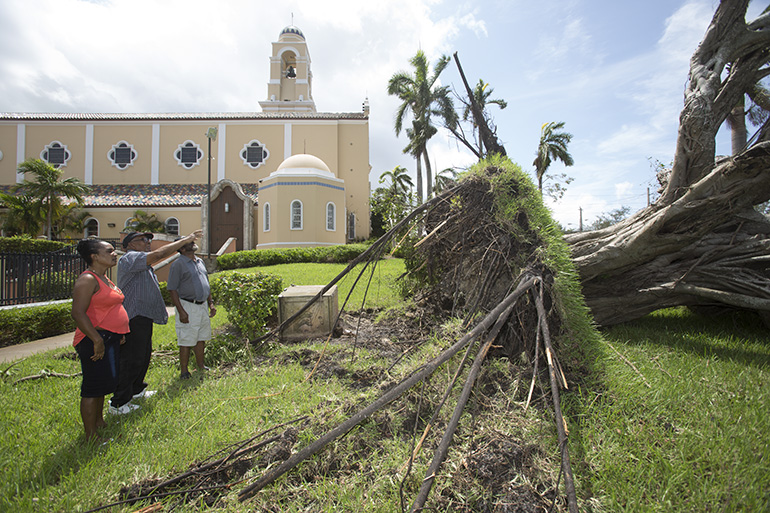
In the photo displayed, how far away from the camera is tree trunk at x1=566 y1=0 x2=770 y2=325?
412 cm

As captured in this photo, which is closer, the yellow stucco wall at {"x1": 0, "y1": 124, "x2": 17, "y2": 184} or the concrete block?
the concrete block

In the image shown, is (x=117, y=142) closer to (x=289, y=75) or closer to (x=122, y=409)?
(x=289, y=75)

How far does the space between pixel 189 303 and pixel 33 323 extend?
515 centimetres

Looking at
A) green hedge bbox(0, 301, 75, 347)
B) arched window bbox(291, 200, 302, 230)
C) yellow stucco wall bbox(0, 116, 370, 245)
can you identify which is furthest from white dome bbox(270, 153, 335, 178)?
green hedge bbox(0, 301, 75, 347)

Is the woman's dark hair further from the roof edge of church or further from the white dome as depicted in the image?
the roof edge of church

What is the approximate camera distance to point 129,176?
28.0m

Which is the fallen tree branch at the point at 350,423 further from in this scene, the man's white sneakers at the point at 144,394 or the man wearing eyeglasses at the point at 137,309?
the man's white sneakers at the point at 144,394

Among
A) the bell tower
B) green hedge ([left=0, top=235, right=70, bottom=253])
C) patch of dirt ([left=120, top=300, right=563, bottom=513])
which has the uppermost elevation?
the bell tower

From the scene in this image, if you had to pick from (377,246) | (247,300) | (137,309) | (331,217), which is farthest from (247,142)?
(377,246)

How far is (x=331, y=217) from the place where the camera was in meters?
22.1

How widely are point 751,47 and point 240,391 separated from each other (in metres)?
6.91

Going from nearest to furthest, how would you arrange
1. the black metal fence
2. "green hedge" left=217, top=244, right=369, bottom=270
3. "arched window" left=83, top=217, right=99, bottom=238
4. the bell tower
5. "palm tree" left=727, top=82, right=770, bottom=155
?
"palm tree" left=727, top=82, right=770, bottom=155 → the black metal fence → "green hedge" left=217, top=244, right=369, bottom=270 → "arched window" left=83, top=217, right=99, bottom=238 → the bell tower

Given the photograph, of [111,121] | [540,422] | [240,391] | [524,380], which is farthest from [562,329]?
[111,121]

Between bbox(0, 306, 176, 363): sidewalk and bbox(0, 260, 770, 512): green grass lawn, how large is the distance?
2445 mm
